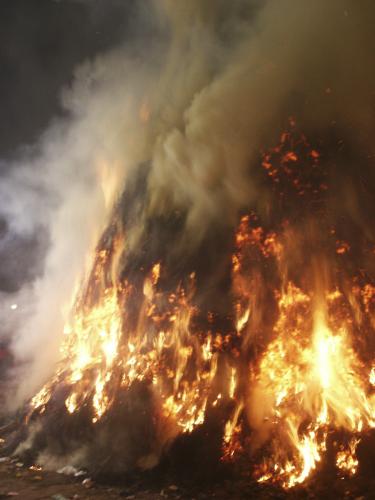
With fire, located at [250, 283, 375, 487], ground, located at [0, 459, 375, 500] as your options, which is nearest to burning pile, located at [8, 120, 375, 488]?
fire, located at [250, 283, 375, 487]

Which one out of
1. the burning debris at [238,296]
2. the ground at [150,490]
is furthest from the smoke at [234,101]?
the ground at [150,490]

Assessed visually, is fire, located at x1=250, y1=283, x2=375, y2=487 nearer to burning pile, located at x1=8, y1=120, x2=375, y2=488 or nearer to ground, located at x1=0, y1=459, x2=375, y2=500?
burning pile, located at x1=8, y1=120, x2=375, y2=488

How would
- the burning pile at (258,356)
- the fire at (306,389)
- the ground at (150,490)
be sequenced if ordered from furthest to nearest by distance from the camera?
the burning pile at (258,356) → the fire at (306,389) → the ground at (150,490)

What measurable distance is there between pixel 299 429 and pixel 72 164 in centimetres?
1129

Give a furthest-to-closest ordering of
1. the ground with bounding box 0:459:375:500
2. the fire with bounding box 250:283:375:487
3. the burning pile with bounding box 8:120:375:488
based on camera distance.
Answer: the burning pile with bounding box 8:120:375:488 → the fire with bounding box 250:283:375:487 → the ground with bounding box 0:459:375:500

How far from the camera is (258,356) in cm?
736

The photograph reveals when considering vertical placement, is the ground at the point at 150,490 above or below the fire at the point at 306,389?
below

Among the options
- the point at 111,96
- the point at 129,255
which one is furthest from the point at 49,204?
the point at 129,255

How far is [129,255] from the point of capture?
9.88 m

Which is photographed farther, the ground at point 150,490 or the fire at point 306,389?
the fire at point 306,389

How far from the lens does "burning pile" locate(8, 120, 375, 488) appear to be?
21.9 ft

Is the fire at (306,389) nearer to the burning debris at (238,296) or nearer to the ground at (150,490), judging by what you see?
the burning debris at (238,296)

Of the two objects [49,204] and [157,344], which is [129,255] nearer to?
[157,344]

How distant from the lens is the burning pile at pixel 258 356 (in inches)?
263
